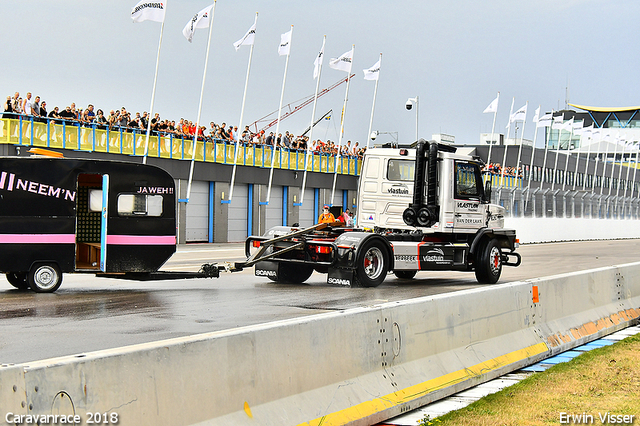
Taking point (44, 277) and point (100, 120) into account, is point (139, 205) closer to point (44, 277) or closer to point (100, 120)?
point (44, 277)

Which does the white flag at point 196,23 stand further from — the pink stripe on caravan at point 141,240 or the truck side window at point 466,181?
the pink stripe on caravan at point 141,240

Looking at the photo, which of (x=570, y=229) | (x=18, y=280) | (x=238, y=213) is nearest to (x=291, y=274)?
(x=18, y=280)

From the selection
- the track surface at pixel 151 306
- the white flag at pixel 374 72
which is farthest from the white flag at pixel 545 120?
the track surface at pixel 151 306

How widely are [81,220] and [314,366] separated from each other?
9475 mm

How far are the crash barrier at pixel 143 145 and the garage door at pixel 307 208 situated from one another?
1600mm

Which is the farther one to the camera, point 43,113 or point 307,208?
point 307,208

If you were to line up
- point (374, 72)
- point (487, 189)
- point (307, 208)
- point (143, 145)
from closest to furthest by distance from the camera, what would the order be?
point (487, 189) < point (143, 145) < point (307, 208) < point (374, 72)

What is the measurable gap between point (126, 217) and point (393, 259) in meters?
5.31

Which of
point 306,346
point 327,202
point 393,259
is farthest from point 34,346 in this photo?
point 327,202

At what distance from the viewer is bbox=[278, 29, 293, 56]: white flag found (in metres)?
43.8

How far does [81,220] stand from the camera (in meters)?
14.5

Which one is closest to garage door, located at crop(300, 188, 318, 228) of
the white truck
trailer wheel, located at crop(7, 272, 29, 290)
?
the white truck

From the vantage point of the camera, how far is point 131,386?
15.4ft

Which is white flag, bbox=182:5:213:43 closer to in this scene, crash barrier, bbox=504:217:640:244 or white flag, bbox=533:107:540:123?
crash barrier, bbox=504:217:640:244
